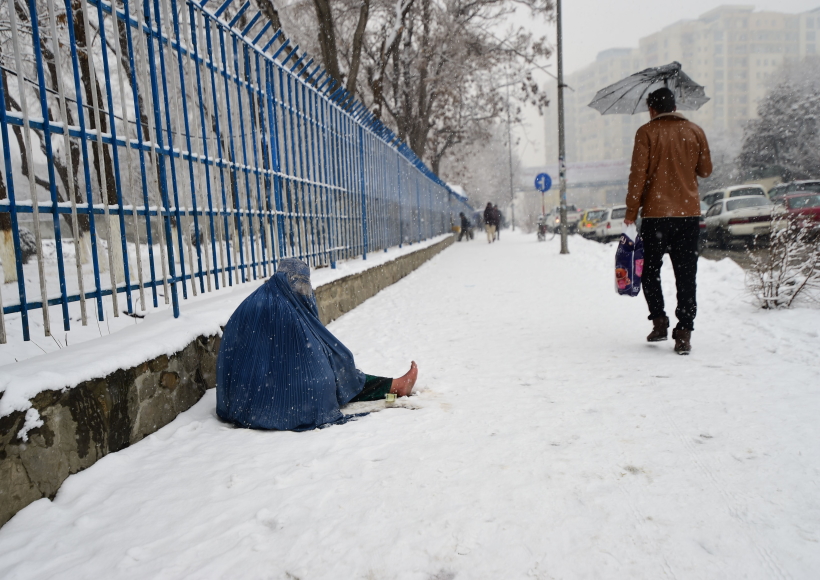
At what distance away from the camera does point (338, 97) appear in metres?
7.02

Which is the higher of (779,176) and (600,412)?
(779,176)

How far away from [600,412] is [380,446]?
1.24 metres

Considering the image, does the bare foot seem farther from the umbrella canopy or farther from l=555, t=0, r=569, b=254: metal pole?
l=555, t=0, r=569, b=254: metal pole

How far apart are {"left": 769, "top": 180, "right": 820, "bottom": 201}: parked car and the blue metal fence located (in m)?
12.2

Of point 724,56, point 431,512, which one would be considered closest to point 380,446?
point 431,512

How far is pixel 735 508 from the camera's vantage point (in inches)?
75.1

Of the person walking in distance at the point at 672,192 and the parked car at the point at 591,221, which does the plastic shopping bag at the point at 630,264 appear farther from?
the parked car at the point at 591,221

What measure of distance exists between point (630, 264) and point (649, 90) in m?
2.21

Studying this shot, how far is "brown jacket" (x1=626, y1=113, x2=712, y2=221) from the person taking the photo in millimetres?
4035

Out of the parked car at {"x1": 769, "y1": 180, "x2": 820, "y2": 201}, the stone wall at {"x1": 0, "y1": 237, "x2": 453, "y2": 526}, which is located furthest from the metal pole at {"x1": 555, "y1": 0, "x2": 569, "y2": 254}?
the stone wall at {"x1": 0, "y1": 237, "x2": 453, "y2": 526}

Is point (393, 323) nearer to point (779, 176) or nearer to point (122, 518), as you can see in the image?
point (122, 518)

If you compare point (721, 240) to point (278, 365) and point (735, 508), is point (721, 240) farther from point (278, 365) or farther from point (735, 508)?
point (278, 365)

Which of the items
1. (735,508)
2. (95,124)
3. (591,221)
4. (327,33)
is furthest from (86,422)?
(591,221)

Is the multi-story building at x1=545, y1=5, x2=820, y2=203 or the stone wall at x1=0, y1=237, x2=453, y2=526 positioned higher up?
the multi-story building at x1=545, y1=5, x2=820, y2=203
